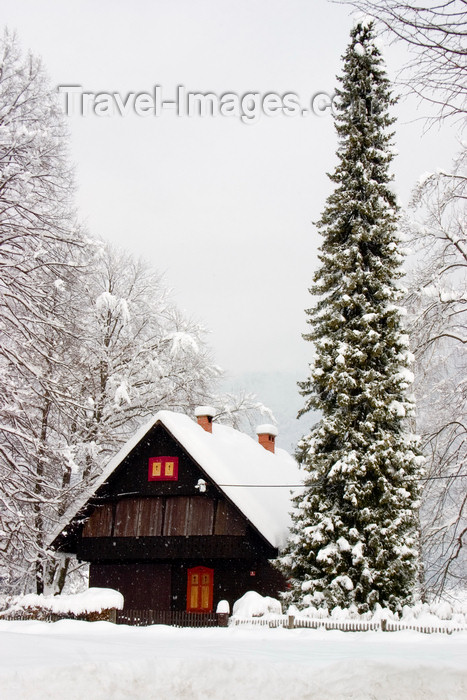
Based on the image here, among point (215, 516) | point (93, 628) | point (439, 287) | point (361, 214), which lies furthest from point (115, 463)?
point (439, 287)

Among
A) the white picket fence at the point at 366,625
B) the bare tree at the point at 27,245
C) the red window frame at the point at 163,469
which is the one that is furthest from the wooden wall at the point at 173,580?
the bare tree at the point at 27,245

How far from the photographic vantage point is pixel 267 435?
36094 mm

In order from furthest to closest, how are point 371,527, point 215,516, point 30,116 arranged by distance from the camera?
point 215,516, point 371,527, point 30,116

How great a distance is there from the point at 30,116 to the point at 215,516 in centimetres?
1528

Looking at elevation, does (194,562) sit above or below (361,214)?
below

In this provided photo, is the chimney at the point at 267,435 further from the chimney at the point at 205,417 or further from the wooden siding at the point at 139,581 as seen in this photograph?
the wooden siding at the point at 139,581

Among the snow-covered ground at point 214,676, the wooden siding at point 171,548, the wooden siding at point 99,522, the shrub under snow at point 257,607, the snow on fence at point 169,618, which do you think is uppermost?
the wooden siding at point 99,522

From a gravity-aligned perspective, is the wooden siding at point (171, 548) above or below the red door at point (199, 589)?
above

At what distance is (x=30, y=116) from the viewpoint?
1596 cm

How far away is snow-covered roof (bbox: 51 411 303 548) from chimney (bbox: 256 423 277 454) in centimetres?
414

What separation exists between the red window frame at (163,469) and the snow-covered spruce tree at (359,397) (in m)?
6.54

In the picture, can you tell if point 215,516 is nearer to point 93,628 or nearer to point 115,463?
point 115,463

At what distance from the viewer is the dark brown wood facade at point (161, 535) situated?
2552cm

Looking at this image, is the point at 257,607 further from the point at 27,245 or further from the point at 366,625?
the point at 27,245
